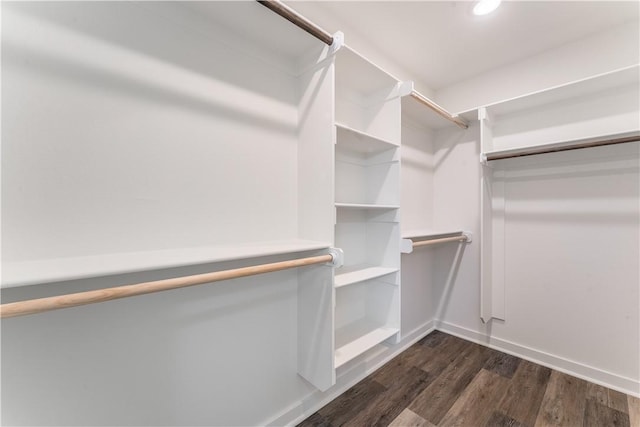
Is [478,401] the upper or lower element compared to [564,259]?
lower

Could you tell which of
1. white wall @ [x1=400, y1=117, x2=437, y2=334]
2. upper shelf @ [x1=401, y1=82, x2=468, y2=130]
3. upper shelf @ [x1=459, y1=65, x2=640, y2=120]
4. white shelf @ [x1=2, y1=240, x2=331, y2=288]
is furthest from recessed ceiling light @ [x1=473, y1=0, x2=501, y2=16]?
white shelf @ [x1=2, y1=240, x2=331, y2=288]

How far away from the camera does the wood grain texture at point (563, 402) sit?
5.03 feet

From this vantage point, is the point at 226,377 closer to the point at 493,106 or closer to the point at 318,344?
the point at 318,344

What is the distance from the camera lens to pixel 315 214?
1.38m

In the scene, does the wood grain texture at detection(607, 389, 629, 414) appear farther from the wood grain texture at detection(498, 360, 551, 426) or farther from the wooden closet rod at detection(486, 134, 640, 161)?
the wooden closet rod at detection(486, 134, 640, 161)

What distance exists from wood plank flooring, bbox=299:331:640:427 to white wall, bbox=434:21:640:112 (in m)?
2.30

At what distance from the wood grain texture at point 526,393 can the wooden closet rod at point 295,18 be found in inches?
96.3

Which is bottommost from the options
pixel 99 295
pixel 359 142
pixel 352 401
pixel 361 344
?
pixel 352 401

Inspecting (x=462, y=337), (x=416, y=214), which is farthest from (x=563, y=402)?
(x=416, y=214)

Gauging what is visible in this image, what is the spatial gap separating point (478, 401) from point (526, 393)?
0.39 metres

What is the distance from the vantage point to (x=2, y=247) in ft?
2.59

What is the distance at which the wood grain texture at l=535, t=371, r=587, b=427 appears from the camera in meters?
1.53

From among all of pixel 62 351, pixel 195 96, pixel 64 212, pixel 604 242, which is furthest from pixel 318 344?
pixel 604 242

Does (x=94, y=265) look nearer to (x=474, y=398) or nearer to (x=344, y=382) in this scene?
(x=344, y=382)
